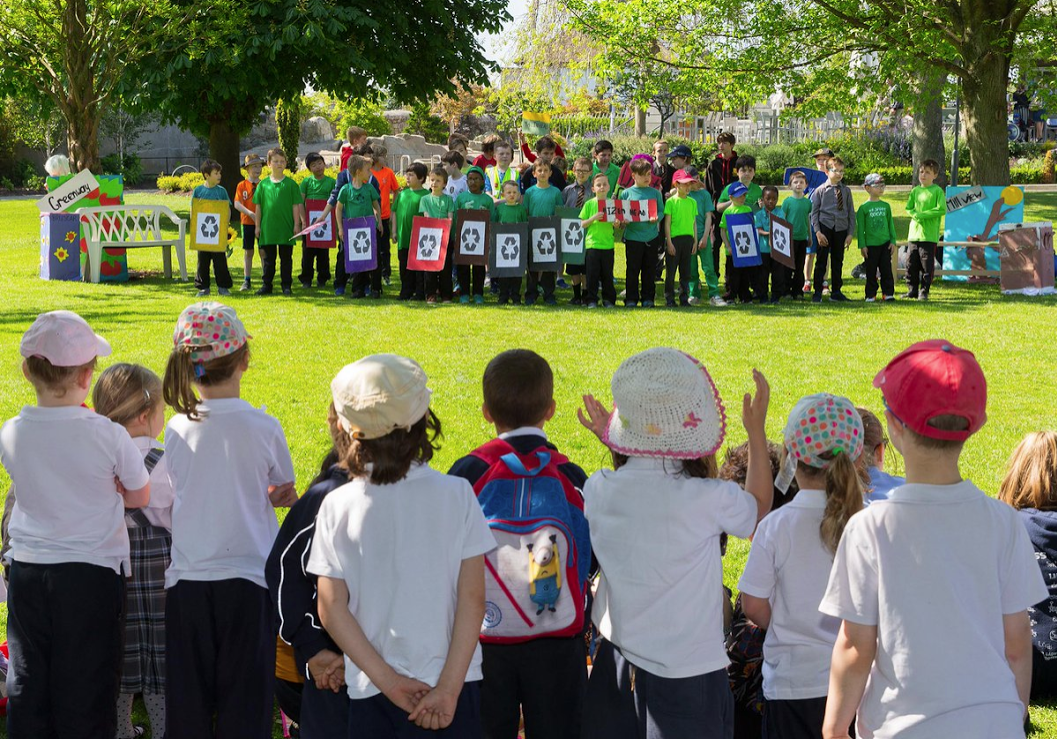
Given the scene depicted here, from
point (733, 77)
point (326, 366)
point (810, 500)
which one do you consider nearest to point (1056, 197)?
point (733, 77)

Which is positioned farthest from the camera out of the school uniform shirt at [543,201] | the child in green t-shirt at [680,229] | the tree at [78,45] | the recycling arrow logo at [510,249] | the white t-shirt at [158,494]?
the tree at [78,45]

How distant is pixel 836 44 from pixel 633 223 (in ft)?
28.8

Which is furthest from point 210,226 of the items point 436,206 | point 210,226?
point 436,206

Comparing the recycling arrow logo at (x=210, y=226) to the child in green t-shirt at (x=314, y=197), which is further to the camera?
the child in green t-shirt at (x=314, y=197)

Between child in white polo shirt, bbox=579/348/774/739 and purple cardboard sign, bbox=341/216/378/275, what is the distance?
12.6 metres

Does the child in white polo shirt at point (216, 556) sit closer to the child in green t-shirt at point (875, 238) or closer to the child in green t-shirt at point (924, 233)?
the child in green t-shirt at point (875, 238)

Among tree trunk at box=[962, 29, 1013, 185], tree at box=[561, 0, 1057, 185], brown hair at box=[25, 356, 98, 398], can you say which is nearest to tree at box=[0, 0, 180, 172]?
tree at box=[561, 0, 1057, 185]

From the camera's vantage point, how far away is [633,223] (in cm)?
1505

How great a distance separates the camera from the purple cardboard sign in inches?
622

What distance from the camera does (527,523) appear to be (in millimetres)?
3775

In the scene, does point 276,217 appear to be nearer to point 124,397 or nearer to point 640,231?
point 640,231

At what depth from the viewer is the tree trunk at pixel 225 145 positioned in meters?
26.1

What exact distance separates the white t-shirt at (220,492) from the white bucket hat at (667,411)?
4.66 feet

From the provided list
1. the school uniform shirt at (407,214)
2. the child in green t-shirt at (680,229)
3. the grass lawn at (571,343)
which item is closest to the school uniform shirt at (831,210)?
the grass lawn at (571,343)
